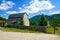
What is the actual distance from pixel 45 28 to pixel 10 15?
44.2 m

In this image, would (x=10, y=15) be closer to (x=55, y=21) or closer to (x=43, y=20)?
(x=43, y=20)

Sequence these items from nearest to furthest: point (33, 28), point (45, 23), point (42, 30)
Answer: point (42, 30), point (33, 28), point (45, 23)

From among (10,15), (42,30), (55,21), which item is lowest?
(42,30)

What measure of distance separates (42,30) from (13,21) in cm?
3396

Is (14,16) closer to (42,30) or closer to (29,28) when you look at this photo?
(29,28)

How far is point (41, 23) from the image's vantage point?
44031mm

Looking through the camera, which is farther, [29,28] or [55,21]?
[29,28]

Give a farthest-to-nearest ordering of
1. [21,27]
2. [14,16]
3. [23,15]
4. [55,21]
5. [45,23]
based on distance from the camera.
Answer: [14,16]
[23,15]
[45,23]
[21,27]
[55,21]

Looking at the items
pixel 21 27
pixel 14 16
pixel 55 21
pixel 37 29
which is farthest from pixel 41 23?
pixel 14 16

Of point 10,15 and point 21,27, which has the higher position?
point 10,15

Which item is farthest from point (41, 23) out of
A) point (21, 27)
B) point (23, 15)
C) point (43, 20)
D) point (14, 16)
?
point (14, 16)

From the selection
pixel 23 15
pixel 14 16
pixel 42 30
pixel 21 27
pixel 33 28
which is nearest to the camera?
pixel 42 30

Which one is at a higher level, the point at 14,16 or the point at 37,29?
the point at 14,16

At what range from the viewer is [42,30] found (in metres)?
32.7
